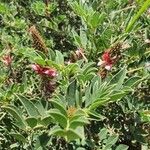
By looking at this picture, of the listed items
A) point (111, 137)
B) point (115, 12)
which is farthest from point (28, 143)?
point (115, 12)

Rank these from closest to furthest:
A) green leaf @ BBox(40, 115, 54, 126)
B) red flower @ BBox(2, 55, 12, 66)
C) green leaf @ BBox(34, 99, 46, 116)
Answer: green leaf @ BBox(40, 115, 54, 126), green leaf @ BBox(34, 99, 46, 116), red flower @ BBox(2, 55, 12, 66)

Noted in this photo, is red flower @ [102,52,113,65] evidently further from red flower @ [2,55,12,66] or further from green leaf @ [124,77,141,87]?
red flower @ [2,55,12,66]

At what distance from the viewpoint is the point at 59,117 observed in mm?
1136

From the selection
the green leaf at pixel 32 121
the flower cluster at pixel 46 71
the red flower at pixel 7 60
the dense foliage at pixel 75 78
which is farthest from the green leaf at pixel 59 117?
the red flower at pixel 7 60

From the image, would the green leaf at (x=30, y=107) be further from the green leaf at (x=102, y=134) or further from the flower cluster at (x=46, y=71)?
the green leaf at (x=102, y=134)

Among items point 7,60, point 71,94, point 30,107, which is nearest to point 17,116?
point 30,107

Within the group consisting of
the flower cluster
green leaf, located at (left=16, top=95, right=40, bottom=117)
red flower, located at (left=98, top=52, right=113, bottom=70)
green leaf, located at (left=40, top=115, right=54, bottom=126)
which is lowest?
green leaf, located at (left=40, top=115, right=54, bottom=126)

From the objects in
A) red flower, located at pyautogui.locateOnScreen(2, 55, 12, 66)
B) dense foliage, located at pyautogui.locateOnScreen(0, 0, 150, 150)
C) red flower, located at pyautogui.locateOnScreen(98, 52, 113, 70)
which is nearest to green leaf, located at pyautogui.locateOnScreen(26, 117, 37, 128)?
dense foliage, located at pyautogui.locateOnScreen(0, 0, 150, 150)

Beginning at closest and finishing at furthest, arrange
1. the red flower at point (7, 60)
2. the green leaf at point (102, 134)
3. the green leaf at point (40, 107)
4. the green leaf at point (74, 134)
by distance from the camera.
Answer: the green leaf at point (74, 134), the green leaf at point (40, 107), the green leaf at point (102, 134), the red flower at point (7, 60)

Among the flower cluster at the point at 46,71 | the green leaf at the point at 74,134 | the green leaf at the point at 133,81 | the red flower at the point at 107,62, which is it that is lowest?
the green leaf at the point at 74,134

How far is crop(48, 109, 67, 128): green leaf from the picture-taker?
1118mm

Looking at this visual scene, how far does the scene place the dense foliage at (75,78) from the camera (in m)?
1.31

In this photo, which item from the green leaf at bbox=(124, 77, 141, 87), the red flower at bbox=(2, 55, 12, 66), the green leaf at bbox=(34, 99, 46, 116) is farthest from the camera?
the red flower at bbox=(2, 55, 12, 66)

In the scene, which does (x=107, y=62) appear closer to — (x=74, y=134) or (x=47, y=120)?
(x=47, y=120)
